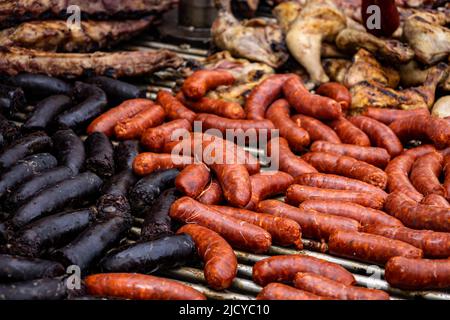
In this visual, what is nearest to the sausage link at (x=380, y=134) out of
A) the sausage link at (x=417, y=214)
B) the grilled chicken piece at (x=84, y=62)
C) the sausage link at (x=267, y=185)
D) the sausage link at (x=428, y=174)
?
the sausage link at (x=428, y=174)

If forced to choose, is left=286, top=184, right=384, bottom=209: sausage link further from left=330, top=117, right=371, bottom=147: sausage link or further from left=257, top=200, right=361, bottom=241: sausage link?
left=330, top=117, right=371, bottom=147: sausage link

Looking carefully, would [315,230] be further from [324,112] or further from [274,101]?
[274,101]

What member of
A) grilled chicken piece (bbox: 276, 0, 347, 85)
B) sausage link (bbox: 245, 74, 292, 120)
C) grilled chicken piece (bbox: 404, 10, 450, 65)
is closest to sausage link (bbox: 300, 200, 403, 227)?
sausage link (bbox: 245, 74, 292, 120)

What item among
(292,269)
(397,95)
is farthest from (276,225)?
(397,95)

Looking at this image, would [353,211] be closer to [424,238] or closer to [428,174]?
[424,238]

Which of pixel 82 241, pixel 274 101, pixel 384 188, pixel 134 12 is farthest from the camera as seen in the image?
pixel 134 12
